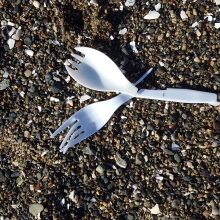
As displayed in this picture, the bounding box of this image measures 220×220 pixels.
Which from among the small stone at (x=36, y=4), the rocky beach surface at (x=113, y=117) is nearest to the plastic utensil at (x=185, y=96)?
the rocky beach surface at (x=113, y=117)

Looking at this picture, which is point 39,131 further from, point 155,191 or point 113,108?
point 155,191

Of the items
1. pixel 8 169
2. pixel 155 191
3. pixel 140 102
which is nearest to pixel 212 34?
pixel 140 102

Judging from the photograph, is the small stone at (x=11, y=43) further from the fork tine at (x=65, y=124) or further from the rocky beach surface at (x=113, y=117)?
the fork tine at (x=65, y=124)

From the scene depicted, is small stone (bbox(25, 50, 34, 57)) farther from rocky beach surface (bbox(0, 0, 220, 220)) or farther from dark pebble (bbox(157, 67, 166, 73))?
dark pebble (bbox(157, 67, 166, 73))

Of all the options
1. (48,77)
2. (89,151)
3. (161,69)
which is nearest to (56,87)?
(48,77)

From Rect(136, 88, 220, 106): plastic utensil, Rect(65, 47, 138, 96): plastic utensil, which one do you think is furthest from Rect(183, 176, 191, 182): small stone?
Rect(65, 47, 138, 96): plastic utensil

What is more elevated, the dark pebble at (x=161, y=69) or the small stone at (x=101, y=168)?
the dark pebble at (x=161, y=69)

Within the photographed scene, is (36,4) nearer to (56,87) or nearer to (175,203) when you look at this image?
(56,87)
